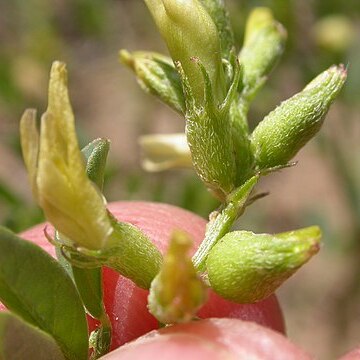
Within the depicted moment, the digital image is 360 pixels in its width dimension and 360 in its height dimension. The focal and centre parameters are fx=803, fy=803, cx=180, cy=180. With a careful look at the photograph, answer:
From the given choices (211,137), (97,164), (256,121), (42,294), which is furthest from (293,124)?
(256,121)

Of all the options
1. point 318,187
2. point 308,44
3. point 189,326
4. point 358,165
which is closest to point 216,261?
point 189,326

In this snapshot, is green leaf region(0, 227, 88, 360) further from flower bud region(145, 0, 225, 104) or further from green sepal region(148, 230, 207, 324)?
flower bud region(145, 0, 225, 104)

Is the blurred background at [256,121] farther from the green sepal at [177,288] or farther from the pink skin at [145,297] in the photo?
the green sepal at [177,288]

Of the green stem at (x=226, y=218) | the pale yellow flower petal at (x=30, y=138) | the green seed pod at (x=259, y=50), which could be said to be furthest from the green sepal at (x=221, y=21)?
the pale yellow flower petal at (x=30, y=138)

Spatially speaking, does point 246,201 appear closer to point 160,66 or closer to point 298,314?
point 160,66

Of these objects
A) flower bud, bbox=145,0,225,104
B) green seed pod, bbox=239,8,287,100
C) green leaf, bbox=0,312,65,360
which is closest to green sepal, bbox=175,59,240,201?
flower bud, bbox=145,0,225,104
